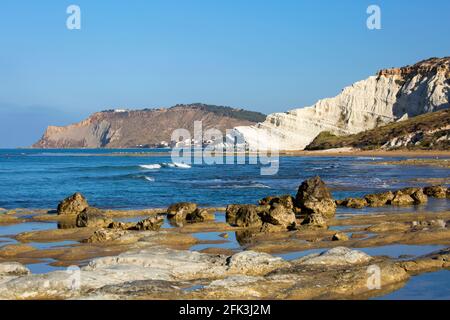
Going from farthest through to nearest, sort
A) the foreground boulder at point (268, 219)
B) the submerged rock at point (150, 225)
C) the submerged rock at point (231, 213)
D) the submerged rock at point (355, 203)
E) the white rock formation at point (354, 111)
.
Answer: the white rock formation at point (354, 111) < the submerged rock at point (355, 203) < the submerged rock at point (231, 213) < the submerged rock at point (150, 225) < the foreground boulder at point (268, 219)

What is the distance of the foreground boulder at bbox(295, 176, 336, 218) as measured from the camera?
27656 millimetres

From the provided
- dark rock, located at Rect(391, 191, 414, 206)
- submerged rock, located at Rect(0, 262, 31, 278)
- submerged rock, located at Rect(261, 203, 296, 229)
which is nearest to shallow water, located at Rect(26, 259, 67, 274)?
submerged rock, located at Rect(0, 262, 31, 278)

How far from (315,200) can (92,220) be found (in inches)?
419

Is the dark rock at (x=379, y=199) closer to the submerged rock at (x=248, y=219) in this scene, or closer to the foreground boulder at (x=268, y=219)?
the foreground boulder at (x=268, y=219)

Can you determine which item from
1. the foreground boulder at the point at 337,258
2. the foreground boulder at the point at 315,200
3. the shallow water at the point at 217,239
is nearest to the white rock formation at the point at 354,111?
the foreground boulder at the point at 315,200

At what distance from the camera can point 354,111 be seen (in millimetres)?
159875

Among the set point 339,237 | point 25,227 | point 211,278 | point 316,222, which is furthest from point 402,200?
point 211,278

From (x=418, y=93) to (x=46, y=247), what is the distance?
148m

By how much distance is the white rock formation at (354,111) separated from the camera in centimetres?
15688

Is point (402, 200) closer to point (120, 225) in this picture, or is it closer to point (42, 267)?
point (120, 225)

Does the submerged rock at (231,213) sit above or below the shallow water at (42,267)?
above

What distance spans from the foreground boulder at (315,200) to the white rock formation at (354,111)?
12598cm
